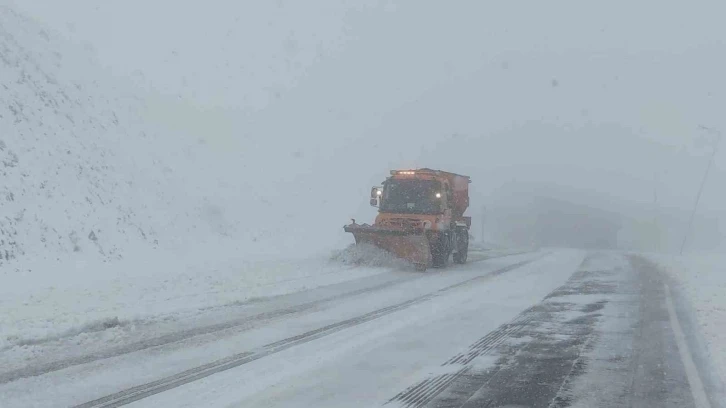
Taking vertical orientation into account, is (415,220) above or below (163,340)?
above

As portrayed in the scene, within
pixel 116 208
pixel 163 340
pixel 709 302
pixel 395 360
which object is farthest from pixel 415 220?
pixel 395 360

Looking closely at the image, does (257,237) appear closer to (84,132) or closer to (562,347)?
(84,132)

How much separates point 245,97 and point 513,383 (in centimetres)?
3068

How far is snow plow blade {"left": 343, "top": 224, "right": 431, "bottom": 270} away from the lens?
1866 centimetres

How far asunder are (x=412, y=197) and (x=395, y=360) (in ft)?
43.0

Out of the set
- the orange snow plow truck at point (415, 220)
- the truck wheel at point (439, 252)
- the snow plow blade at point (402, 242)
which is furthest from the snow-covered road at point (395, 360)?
the truck wheel at point (439, 252)

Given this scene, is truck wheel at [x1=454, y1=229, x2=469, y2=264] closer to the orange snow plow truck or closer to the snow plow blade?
the orange snow plow truck

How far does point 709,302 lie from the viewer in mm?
12945

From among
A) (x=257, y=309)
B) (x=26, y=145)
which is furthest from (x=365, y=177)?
(x=257, y=309)

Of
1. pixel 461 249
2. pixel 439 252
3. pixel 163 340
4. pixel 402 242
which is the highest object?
pixel 402 242

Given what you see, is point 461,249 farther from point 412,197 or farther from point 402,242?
point 402,242

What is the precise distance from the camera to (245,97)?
35.3 m

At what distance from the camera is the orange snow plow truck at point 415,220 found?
1880 centimetres

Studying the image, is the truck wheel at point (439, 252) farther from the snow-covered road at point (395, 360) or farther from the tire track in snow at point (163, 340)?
the tire track in snow at point (163, 340)
